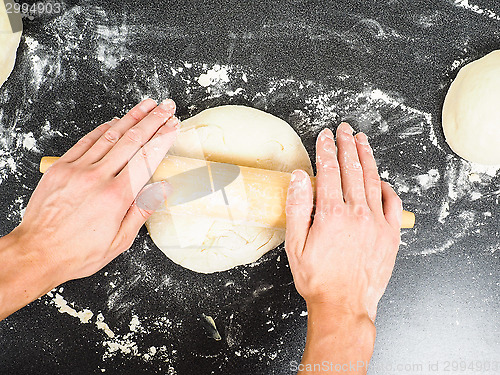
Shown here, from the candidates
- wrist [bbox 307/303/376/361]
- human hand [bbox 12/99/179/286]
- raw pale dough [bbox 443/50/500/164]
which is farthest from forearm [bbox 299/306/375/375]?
raw pale dough [bbox 443/50/500/164]

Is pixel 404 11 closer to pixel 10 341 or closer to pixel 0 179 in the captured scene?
pixel 0 179

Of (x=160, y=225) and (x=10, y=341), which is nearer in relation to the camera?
(x=160, y=225)

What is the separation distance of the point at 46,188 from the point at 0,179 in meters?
0.51

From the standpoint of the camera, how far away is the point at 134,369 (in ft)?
4.89

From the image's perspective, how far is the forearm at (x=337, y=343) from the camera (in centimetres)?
103

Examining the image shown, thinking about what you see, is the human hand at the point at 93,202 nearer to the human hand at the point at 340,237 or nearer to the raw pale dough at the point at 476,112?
the human hand at the point at 340,237

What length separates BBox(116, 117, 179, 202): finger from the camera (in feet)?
3.70

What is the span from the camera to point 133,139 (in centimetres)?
116

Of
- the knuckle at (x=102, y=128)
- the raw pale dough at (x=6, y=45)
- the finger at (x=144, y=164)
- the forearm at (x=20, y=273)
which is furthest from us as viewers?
the raw pale dough at (x=6, y=45)

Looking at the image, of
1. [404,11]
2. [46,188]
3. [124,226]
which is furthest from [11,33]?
[404,11]

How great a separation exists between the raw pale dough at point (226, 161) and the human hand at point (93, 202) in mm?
161

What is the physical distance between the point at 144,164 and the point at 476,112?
1.08 m

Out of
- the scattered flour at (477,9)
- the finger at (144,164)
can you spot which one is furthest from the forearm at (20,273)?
the scattered flour at (477,9)

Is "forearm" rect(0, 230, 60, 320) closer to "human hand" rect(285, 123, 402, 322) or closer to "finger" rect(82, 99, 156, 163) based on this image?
"finger" rect(82, 99, 156, 163)
